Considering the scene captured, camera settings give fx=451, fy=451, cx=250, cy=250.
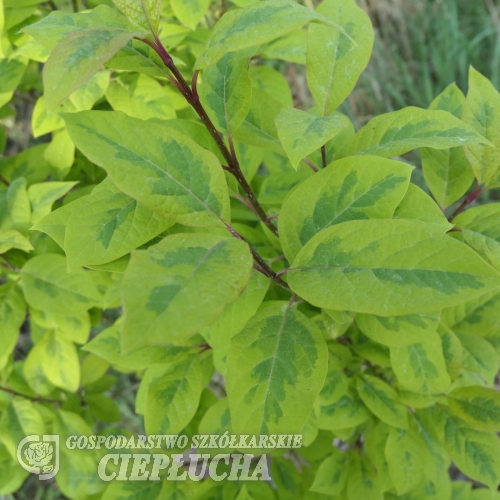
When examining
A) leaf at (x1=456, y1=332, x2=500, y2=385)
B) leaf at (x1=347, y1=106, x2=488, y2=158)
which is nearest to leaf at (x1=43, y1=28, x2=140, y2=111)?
leaf at (x1=347, y1=106, x2=488, y2=158)

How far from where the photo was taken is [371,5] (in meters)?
3.64

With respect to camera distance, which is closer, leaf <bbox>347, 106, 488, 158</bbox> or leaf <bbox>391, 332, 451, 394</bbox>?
leaf <bbox>347, 106, 488, 158</bbox>

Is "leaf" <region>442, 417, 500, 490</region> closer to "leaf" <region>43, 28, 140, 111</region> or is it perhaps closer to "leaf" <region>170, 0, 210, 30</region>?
"leaf" <region>43, 28, 140, 111</region>

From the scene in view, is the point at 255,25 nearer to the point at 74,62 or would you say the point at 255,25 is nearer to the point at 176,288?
the point at 74,62

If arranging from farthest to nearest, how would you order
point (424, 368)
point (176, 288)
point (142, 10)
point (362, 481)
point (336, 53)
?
point (362, 481) → point (424, 368) → point (336, 53) → point (142, 10) → point (176, 288)

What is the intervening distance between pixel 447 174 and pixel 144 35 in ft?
2.43

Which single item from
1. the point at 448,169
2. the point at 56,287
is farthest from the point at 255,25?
the point at 56,287

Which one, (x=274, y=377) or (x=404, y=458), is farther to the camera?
(x=404, y=458)

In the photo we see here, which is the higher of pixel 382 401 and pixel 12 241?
pixel 12 241

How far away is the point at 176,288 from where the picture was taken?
53 cm

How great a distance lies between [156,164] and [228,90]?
0.25 meters

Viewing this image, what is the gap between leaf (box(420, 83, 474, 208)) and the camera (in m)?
1.03

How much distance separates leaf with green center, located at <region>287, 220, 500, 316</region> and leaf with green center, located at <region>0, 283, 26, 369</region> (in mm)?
880

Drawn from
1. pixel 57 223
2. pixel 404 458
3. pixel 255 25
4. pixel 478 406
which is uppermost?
pixel 255 25
